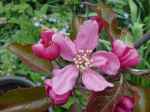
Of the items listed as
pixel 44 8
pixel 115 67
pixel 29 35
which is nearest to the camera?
pixel 115 67

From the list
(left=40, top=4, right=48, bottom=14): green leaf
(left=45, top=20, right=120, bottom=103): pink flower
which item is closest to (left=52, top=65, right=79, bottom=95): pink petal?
(left=45, top=20, right=120, bottom=103): pink flower

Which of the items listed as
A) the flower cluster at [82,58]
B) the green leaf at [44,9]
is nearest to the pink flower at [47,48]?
the flower cluster at [82,58]

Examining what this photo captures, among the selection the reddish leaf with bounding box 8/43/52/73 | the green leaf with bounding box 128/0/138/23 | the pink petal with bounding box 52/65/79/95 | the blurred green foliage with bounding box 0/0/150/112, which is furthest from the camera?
the green leaf with bounding box 128/0/138/23

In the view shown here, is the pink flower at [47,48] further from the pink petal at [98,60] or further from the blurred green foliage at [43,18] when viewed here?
the blurred green foliage at [43,18]

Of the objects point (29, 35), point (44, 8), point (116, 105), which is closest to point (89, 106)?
point (116, 105)

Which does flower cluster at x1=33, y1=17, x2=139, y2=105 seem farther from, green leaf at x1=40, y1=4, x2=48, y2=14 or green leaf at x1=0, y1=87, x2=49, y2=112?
green leaf at x1=40, y1=4, x2=48, y2=14

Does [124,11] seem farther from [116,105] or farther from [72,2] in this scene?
[116,105]
